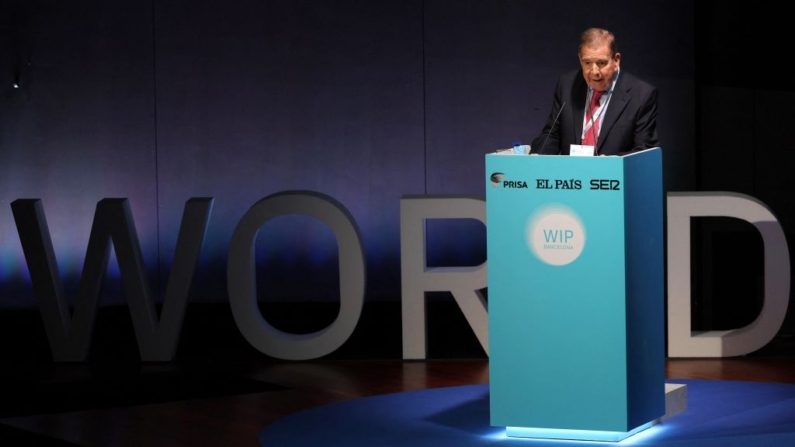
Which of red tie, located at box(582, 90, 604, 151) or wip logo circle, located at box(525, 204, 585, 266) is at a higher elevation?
red tie, located at box(582, 90, 604, 151)

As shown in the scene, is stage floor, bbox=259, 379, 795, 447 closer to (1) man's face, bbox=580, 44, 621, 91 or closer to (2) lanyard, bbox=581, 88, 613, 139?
(2) lanyard, bbox=581, 88, 613, 139

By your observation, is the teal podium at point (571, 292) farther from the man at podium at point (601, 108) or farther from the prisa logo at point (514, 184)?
the man at podium at point (601, 108)

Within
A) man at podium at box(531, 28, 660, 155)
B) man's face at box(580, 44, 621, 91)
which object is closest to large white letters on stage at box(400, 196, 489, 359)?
man at podium at box(531, 28, 660, 155)

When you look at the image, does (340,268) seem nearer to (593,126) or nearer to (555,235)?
(593,126)

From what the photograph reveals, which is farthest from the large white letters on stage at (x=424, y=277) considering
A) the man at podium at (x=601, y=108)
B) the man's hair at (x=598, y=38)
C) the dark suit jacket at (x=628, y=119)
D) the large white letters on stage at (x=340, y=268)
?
the man's hair at (x=598, y=38)

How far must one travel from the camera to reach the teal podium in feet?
13.7

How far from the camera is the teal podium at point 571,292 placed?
13.7 feet

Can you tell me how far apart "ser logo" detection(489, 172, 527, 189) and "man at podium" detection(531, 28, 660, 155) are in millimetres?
285

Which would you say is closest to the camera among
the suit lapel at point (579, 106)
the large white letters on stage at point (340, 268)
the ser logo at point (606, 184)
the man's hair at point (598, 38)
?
the ser logo at point (606, 184)

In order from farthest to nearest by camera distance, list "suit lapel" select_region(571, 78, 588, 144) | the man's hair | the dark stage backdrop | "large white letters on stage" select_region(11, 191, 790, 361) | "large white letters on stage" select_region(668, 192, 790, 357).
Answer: the dark stage backdrop, "large white letters on stage" select_region(11, 191, 790, 361), "large white letters on stage" select_region(668, 192, 790, 357), "suit lapel" select_region(571, 78, 588, 144), the man's hair

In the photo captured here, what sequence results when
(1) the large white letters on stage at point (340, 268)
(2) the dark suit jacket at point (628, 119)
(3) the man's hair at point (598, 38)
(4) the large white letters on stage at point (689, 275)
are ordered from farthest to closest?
(1) the large white letters on stage at point (340, 268), (4) the large white letters on stage at point (689, 275), (2) the dark suit jacket at point (628, 119), (3) the man's hair at point (598, 38)

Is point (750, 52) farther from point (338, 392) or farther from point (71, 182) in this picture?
point (71, 182)

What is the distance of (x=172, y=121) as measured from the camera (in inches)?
349

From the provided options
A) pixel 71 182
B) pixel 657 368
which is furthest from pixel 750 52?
pixel 71 182
